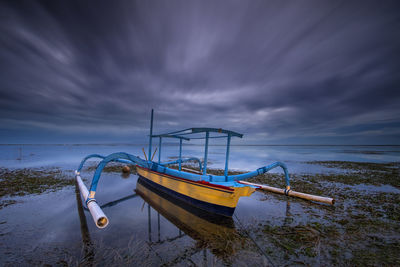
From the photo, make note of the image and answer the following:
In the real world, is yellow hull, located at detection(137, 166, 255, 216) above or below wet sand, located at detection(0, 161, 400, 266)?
above

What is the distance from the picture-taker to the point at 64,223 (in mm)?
6465

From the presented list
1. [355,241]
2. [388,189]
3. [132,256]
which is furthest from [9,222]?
[388,189]

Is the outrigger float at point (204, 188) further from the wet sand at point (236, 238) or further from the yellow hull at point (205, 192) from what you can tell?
the wet sand at point (236, 238)

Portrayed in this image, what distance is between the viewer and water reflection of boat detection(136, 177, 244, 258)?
16.4 feet

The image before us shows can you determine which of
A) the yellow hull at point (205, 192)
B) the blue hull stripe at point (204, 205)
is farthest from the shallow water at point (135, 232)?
the yellow hull at point (205, 192)

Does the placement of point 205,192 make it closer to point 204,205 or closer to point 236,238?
point 204,205

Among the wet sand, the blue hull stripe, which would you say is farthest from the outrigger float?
the wet sand

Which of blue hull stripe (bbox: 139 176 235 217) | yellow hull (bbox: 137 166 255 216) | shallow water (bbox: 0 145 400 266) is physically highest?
yellow hull (bbox: 137 166 255 216)

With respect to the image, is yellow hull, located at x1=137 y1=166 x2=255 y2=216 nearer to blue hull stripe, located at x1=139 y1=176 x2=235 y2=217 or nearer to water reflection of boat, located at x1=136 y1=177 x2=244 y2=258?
blue hull stripe, located at x1=139 y1=176 x2=235 y2=217

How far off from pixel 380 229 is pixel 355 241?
6.57 feet

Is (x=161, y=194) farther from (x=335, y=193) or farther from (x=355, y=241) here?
(x=335, y=193)

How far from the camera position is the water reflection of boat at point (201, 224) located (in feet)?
16.4

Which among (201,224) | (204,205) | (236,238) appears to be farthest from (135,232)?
(236,238)

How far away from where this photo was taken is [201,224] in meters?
6.52
